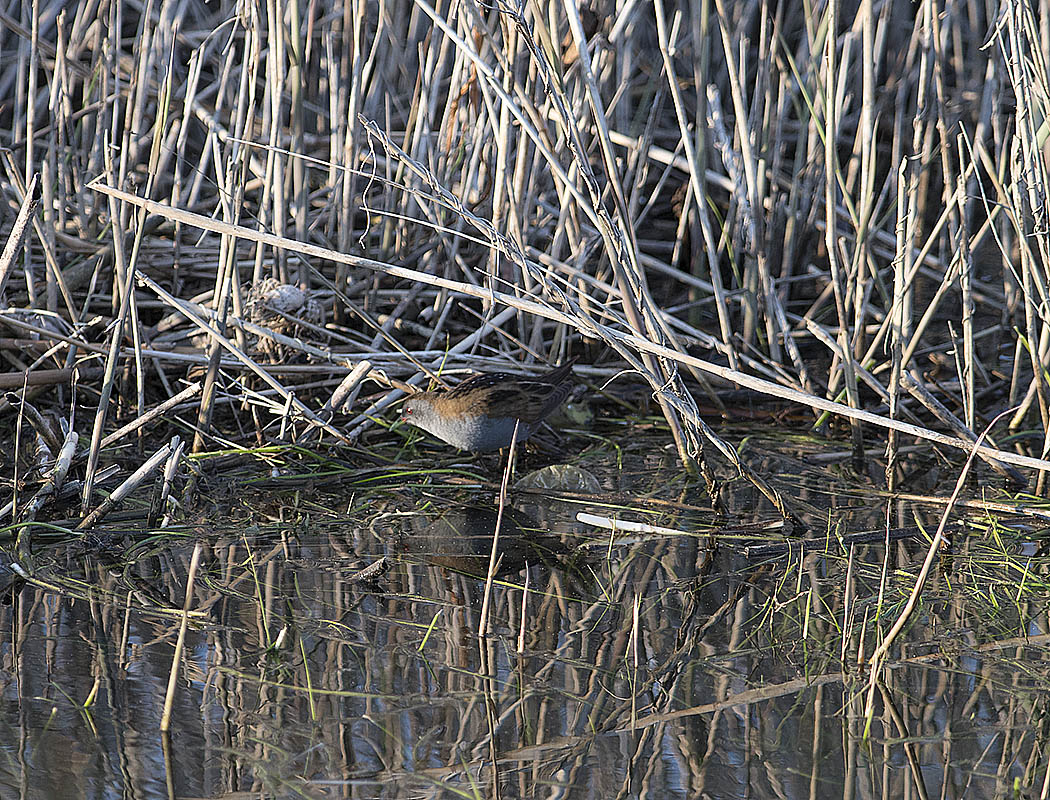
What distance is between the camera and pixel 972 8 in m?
5.27

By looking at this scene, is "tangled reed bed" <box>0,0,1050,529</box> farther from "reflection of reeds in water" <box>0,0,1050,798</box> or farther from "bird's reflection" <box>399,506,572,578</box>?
"bird's reflection" <box>399,506,572,578</box>

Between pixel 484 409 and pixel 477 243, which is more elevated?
pixel 477 243

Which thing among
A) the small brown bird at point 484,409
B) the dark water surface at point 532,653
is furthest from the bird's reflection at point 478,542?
the small brown bird at point 484,409

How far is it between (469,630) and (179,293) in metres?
2.34

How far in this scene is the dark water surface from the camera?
198cm

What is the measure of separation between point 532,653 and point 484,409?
117cm

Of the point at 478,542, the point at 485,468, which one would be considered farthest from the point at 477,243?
the point at 478,542

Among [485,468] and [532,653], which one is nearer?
[532,653]

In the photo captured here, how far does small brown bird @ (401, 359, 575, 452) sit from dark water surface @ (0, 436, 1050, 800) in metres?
0.20

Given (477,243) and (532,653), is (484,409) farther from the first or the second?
(532,653)

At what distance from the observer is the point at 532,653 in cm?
238

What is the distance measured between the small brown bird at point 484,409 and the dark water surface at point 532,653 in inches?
7.7

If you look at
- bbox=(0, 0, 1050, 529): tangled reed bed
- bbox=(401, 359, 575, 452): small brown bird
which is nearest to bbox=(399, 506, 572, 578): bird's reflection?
bbox=(401, 359, 575, 452): small brown bird

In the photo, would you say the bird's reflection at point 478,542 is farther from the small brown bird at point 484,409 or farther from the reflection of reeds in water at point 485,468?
the small brown bird at point 484,409
